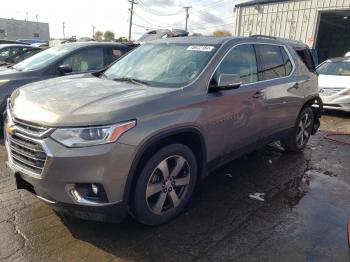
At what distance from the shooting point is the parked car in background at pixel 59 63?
224 inches

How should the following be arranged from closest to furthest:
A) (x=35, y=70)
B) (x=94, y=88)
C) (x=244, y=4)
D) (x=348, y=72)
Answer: (x=94, y=88), (x=35, y=70), (x=348, y=72), (x=244, y=4)

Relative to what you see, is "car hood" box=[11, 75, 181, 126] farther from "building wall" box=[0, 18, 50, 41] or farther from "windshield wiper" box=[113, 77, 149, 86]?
"building wall" box=[0, 18, 50, 41]

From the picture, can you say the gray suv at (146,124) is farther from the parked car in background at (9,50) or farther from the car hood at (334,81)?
the parked car in background at (9,50)

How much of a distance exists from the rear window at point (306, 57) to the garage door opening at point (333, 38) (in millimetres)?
19749

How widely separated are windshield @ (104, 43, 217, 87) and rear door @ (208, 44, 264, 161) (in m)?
0.25

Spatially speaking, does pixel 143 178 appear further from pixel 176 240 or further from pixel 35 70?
pixel 35 70

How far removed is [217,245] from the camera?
3.01 m

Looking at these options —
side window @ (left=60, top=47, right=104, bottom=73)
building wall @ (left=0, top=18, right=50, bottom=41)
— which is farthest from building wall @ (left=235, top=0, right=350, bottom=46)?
building wall @ (left=0, top=18, right=50, bottom=41)

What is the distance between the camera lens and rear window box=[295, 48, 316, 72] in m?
5.44

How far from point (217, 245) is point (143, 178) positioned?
35.3 inches

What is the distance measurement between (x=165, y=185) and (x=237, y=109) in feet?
4.12

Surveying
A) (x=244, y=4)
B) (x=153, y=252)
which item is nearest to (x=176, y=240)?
(x=153, y=252)

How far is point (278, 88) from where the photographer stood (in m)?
4.61

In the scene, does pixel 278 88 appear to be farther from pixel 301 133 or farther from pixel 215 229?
pixel 215 229
